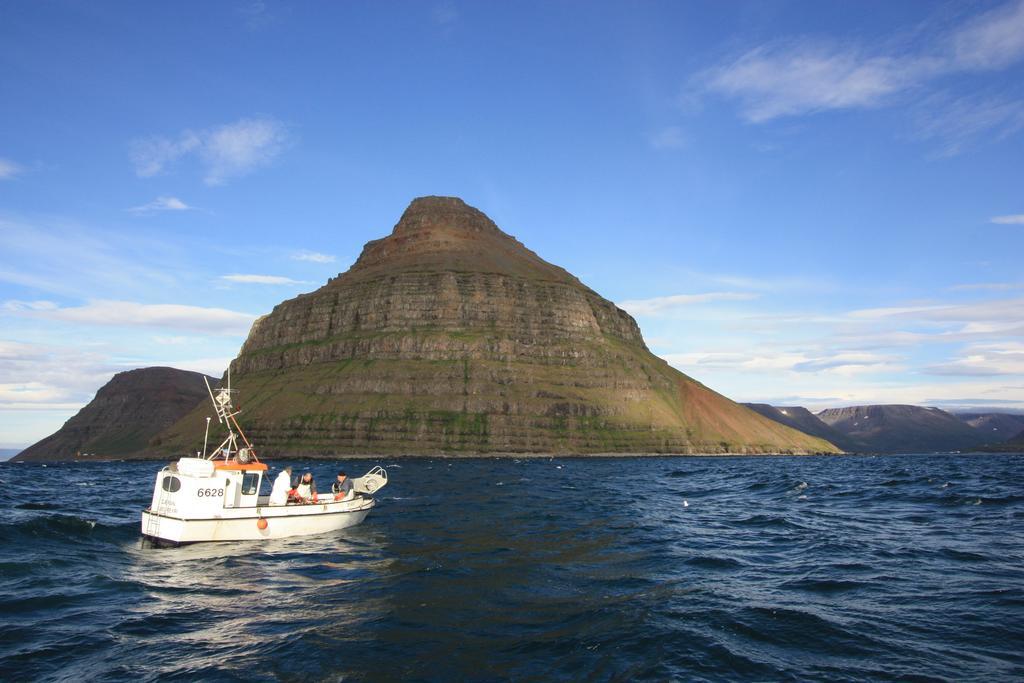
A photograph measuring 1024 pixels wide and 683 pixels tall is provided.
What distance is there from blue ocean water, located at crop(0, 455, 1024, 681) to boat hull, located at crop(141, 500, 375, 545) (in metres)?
0.83

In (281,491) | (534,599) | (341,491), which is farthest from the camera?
(341,491)

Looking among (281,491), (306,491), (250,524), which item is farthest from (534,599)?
(306,491)

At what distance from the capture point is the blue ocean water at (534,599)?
1638 centimetres

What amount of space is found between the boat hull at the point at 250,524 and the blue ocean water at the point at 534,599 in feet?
2.71

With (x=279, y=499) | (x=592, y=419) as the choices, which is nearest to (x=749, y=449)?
(x=592, y=419)

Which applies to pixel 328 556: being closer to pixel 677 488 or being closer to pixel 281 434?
pixel 677 488

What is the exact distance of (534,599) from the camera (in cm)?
2244

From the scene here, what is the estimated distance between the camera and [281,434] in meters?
178

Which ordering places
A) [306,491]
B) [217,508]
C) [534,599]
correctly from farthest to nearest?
[306,491], [217,508], [534,599]

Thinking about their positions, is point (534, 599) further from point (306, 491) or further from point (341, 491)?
point (341, 491)

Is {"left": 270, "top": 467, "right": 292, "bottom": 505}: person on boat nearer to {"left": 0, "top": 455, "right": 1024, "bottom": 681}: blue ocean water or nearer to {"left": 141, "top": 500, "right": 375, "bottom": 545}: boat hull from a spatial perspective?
{"left": 141, "top": 500, "right": 375, "bottom": 545}: boat hull

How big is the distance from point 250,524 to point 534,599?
19.3 meters

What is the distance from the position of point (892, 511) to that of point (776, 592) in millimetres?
24925

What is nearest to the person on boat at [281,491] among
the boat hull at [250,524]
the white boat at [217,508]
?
the white boat at [217,508]
